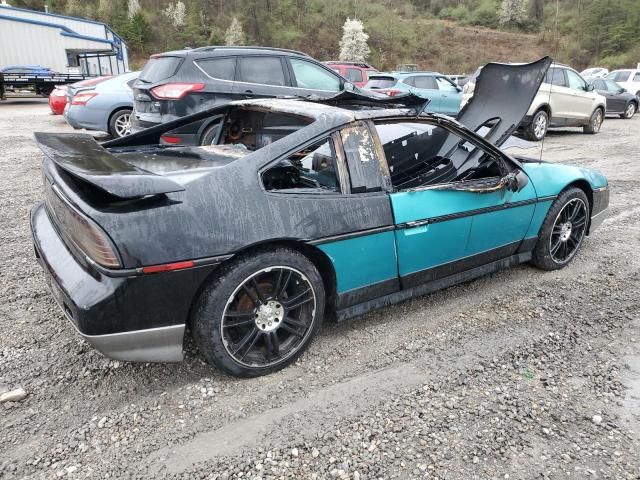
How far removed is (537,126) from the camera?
11.5 m

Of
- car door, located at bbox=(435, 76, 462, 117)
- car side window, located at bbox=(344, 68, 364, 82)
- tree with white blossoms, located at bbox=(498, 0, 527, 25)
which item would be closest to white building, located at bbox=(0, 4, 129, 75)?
car side window, located at bbox=(344, 68, 364, 82)

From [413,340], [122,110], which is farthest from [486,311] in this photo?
[122,110]

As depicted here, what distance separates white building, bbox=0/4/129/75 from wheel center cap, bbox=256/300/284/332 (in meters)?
22.9

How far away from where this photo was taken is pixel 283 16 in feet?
186

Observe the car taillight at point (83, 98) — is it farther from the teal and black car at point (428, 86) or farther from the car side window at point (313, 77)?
the teal and black car at point (428, 86)

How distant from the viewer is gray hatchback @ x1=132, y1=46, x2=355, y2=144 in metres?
6.86

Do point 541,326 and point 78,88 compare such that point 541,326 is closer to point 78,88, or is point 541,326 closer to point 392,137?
point 392,137

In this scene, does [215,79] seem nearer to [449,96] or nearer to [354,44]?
[449,96]

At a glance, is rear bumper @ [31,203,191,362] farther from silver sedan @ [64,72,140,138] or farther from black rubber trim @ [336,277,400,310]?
silver sedan @ [64,72,140,138]

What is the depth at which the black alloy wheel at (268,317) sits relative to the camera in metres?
2.64

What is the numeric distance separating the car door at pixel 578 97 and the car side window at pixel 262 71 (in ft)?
27.2

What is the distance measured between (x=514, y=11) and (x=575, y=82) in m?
59.7

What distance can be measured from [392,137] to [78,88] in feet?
29.5

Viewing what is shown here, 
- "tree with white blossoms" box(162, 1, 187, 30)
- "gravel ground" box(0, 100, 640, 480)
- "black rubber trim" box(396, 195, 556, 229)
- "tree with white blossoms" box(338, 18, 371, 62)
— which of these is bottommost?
"gravel ground" box(0, 100, 640, 480)
